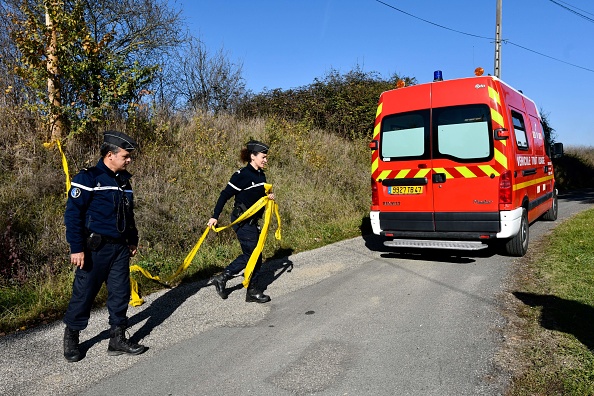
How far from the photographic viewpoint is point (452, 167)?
666 cm

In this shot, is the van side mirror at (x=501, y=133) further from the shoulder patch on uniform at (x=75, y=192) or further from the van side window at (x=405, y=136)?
the shoulder patch on uniform at (x=75, y=192)

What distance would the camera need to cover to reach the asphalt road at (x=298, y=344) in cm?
318

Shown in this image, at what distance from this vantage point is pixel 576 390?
2961 mm

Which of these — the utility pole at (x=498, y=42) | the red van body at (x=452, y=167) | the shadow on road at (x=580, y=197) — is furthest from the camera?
the utility pole at (x=498, y=42)

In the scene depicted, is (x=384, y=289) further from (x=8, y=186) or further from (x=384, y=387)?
(x=8, y=186)

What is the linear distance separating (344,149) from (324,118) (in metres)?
2.49

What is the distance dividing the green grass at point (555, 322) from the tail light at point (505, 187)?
3.43 feet

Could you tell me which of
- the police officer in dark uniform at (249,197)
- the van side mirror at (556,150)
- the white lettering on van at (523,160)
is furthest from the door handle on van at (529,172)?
the police officer in dark uniform at (249,197)

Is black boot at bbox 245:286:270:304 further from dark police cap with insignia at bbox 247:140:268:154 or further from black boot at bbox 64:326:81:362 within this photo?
black boot at bbox 64:326:81:362

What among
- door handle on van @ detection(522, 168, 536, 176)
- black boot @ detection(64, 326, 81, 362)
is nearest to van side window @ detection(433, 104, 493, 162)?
door handle on van @ detection(522, 168, 536, 176)

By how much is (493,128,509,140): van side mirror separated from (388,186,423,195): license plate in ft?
4.32

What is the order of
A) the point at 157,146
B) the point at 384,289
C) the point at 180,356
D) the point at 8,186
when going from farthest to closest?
the point at 157,146 < the point at 8,186 < the point at 384,289 < the point at 180,356

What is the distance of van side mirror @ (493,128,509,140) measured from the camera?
6339 mm

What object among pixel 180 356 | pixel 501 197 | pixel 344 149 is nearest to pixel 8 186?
pixel 180 356
